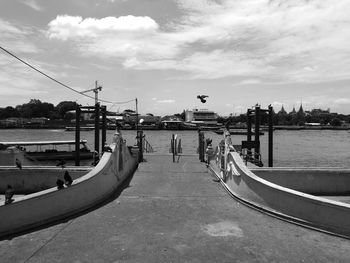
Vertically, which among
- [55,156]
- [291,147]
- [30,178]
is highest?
[30,178]

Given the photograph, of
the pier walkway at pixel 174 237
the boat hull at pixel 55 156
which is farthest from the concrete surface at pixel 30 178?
the boat hull at pixel 55 156

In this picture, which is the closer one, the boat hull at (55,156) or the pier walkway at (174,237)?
the pier walkway at (174,237)

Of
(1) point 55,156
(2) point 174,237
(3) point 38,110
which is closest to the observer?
(2) point 174,237

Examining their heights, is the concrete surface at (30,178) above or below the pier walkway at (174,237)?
above

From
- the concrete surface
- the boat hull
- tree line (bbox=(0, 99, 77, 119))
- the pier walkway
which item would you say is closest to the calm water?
the boat hull

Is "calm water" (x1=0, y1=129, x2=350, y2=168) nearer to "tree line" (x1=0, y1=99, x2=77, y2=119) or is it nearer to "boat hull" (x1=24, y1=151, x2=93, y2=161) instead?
"boat hull" (x1=24, y1=151, x2=93, y2=161)

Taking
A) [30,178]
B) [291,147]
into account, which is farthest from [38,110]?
[30,178]

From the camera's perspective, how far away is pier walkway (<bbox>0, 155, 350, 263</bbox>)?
22.3 feet

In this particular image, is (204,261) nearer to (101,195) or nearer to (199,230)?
(199,230)

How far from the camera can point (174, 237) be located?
7730 mm

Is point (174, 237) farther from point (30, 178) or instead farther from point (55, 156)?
point (55, 156)

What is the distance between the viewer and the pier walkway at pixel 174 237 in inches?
267

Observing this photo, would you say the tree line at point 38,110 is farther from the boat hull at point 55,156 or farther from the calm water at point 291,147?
the boat hull at point 55,156

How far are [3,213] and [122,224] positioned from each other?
251 centimetres
